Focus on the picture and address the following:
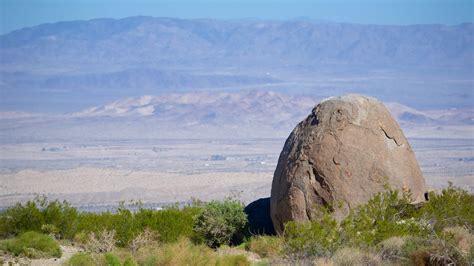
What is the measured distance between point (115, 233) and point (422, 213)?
5.13 metres

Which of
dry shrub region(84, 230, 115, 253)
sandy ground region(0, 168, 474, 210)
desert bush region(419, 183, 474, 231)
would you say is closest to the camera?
dry shrub region(84, 230, 115, 253)

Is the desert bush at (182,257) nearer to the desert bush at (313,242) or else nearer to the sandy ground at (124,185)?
the desert bush at (313,242)

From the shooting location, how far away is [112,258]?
1169 cm

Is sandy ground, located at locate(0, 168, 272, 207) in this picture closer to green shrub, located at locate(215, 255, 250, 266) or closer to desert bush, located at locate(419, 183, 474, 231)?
desert bush, located at locate(419, 183, 474, 231)

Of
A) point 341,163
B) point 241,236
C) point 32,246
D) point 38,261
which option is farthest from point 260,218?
point 38,261

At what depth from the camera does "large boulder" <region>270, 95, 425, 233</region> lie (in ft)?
50.5

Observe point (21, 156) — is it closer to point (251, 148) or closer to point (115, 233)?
point (251, 148)

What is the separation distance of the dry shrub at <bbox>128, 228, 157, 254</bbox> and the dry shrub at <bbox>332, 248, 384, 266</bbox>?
12.3 feet

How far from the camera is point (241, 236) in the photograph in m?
16.9

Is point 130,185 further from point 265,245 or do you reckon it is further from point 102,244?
point 102,244

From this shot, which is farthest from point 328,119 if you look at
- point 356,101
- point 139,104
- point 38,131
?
point 139,104

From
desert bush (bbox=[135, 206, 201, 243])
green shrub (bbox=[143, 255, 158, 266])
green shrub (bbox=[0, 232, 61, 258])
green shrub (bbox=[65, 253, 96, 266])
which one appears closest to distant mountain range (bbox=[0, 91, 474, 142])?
desert bush (bbox=[135, 206, 201, 243])

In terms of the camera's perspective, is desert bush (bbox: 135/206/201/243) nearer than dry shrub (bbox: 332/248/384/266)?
No

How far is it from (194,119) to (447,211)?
373 ft
